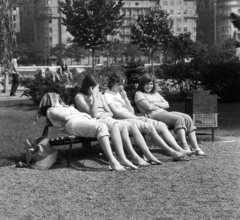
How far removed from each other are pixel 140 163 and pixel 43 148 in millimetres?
1181

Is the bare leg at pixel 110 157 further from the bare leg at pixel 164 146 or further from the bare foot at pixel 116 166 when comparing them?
the bare leg at pixel 164 146

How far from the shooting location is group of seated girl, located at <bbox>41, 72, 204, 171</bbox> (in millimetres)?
8219

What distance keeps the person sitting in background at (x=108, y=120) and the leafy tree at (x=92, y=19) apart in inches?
1570

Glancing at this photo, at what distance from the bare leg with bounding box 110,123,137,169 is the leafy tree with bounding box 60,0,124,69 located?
133 feet

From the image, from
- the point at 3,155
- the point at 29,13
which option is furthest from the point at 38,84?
the point at 29,13

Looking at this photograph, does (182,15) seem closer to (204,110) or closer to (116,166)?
(204,110)

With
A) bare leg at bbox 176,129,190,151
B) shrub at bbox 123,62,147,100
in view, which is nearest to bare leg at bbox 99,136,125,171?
bare leg at bbox 176,129,190,151

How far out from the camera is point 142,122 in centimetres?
877

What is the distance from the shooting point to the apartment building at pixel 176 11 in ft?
458

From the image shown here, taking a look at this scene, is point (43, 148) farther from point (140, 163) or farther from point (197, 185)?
point (197, 185)

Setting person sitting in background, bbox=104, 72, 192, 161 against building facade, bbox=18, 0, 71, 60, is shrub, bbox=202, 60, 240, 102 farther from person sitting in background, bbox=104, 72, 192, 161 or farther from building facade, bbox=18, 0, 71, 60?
building facade, bbox=18, 0, 71, 60

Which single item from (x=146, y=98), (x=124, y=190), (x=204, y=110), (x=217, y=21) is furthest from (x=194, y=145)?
(x=217, y=21)

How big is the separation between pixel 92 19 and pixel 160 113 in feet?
131

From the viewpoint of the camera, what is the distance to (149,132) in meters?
8.64
